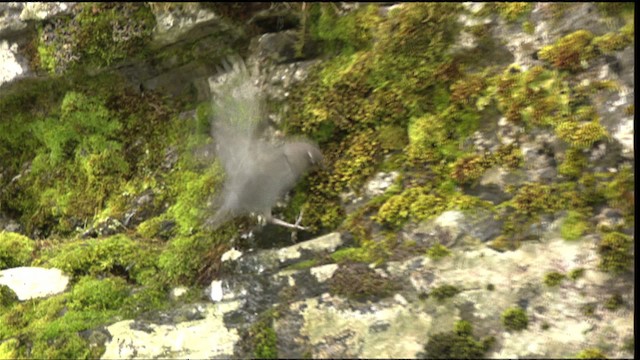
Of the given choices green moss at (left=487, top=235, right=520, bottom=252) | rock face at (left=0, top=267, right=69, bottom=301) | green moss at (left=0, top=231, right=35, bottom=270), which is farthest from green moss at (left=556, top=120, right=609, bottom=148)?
green moss at (left=0, top=231, right=35, bottom=270)

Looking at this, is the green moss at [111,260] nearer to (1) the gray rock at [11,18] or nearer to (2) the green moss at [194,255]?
(2) the green moss at [194,255]

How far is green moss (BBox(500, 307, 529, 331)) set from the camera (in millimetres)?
3359

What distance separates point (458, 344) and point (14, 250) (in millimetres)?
4996

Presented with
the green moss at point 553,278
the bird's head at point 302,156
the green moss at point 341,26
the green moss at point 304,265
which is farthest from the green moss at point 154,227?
the green moss at point 553,278

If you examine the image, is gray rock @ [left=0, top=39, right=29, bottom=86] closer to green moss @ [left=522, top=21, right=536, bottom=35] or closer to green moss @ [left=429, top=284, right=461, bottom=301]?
green moss @ [left=429, top=284, right=461, bottom=301]

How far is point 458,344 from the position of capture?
3.40 m

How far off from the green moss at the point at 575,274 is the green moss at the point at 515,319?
419 mm

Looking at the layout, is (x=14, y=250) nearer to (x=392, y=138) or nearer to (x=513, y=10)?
(x=392, y=138)

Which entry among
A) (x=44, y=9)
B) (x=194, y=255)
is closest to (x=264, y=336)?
(x=194, y=255)

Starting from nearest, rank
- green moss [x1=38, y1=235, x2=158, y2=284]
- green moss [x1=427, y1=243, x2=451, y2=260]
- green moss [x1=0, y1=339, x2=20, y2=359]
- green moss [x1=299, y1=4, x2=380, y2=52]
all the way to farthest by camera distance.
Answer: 1. green moss [x1=427, y1=243, x2=451, y2=260]
2. green moss [x1=0, y1=339, x2=20, y2=359]
3. green moss [x1=38, y1=235, x2=158, y2=284]
4. green moss [x1=299, y1=4, x2=380, y2=52]

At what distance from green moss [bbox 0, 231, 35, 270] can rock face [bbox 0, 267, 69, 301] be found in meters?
0.30

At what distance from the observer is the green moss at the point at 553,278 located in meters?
3.42

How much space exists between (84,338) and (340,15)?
4218 millimetres

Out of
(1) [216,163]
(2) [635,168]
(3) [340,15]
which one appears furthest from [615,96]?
(1) [216,163]
